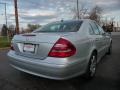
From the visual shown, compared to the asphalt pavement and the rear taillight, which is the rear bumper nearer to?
the rear taillight

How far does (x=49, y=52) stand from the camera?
345 centimetres

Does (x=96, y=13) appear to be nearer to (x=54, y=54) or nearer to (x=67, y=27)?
(x=67, y=27)

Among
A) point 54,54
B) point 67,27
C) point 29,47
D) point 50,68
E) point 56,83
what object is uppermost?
point 67,27

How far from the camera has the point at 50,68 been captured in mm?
3350

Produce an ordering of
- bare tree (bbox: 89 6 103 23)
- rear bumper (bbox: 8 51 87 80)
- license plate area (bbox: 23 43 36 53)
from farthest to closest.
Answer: bare tree (bbox: 89 6 103 23) → license plate area (bbox: 23 43 36 53) → rear bumper (bbox: 8 51 87 80)

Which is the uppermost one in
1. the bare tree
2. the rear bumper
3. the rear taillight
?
the bare tree

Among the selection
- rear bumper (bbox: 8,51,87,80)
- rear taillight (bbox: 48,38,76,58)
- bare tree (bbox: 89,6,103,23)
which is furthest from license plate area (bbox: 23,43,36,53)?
bare tree (bbox: 89,6,103,23)

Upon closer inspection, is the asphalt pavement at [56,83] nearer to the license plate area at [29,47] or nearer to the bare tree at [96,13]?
the license plate area at [29,47]

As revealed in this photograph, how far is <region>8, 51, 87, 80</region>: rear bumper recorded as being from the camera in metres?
3.32

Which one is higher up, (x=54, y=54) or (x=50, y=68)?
(x=54, y=54)

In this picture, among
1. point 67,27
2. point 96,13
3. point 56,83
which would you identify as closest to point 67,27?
point 67,27

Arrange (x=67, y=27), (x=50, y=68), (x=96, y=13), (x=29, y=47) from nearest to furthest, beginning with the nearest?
1. (x=50, y=68)
2. (x=29, y=47)
3. (x=67, y=27)
4. (x=96, y=13)

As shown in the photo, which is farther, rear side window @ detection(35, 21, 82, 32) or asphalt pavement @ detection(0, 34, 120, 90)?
rear side window @ detection(35, 21, 82, 32)

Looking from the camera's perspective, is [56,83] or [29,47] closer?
[29,47]
